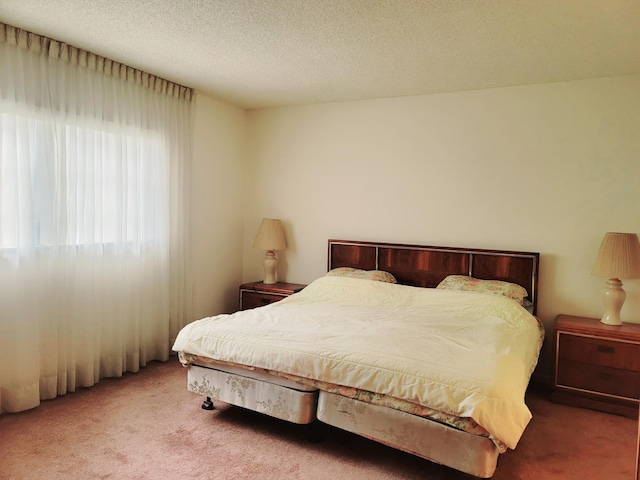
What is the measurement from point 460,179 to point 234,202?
2430 millimetres

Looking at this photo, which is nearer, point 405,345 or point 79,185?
point 405,345

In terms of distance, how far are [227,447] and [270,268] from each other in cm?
233

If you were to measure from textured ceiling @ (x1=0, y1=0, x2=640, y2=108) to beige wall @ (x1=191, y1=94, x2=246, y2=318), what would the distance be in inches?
29.7

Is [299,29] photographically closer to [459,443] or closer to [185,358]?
[185,358]

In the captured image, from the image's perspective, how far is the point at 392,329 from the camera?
2.83 metres

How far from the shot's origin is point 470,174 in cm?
392

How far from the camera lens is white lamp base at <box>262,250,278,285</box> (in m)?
4.68

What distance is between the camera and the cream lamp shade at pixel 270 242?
15.0 ft

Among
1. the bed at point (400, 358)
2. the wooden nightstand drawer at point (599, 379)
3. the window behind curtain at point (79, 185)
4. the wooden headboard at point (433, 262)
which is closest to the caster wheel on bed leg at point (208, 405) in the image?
the bed at point (400, 358)

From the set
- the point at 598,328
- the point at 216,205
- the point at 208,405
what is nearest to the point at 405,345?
the point at 208,405

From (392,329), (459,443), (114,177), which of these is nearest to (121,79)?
(114,177)

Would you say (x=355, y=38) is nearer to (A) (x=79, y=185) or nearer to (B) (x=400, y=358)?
(B) (x=400, y=358)

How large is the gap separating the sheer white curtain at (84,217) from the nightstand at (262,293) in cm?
64

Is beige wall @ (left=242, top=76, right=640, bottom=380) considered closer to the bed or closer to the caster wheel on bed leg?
the bed
